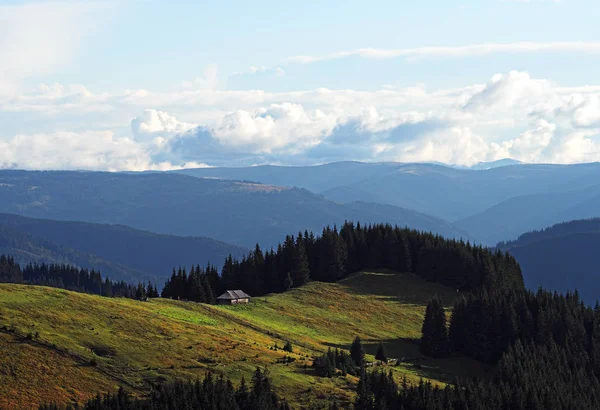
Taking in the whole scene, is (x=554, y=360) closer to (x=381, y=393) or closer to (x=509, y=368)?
(x=509, y=368)

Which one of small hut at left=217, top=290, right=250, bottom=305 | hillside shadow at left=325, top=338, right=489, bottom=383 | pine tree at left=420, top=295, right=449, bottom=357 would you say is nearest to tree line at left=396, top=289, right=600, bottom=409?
pine tree at left=420, top=295, right=449, bottom=357

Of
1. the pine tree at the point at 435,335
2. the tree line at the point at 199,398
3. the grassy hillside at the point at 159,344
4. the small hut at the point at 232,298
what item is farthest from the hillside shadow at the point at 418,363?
the tree line at the point at 199,398

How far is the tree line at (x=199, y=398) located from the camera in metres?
94.2

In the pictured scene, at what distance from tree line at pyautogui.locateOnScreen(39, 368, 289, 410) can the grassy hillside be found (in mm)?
4715

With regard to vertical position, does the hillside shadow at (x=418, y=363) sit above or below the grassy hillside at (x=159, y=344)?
below

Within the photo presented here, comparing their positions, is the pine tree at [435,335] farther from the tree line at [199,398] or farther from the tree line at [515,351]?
the tree line at [199,398]

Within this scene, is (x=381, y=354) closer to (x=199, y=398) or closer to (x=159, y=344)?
(x=159, y=344)

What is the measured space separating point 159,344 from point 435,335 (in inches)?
2370

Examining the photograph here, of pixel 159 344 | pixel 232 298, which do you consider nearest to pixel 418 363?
pixel 232 298

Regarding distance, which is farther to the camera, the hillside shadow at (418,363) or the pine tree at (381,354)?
the pine tree at (381,354)

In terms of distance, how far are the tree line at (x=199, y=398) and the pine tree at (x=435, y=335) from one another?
59246 mm

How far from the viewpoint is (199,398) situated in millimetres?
98688

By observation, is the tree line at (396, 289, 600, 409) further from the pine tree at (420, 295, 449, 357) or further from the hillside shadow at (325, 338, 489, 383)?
the hillside shadow at (325, 338, 489, 383)

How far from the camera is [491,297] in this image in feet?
575
